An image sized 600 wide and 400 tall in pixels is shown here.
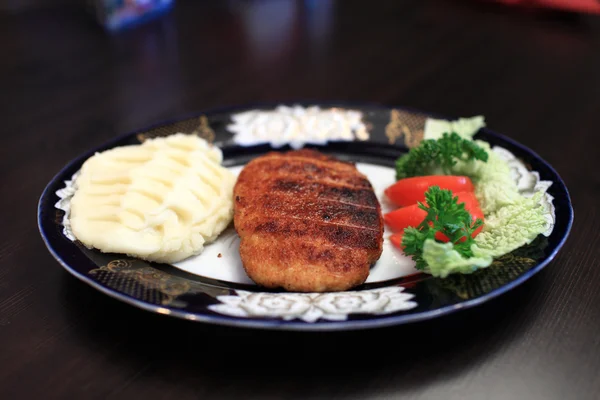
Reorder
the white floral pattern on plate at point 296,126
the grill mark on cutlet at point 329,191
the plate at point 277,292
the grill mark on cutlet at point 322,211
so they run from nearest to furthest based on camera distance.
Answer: the plate at point 277,292
the grill mark on cutlet at point 322,211
the grill mark on cutlet at point 329,191
the white floral pattern on plate at point 296,126

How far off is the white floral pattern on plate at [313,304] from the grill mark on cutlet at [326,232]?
28 cm

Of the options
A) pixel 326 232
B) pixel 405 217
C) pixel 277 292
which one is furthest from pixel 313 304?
pixel 405 217

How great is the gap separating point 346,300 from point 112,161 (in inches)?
64.3

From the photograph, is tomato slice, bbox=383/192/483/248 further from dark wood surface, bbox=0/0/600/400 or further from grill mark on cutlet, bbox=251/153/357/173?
dark wood surface, bbox=0/0/600/400

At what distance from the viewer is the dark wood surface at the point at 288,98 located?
2182 millimetres

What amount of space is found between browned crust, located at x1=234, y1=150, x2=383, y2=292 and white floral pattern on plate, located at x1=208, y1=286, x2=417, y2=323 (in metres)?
0.13

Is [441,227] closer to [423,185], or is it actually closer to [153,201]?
[423,185]

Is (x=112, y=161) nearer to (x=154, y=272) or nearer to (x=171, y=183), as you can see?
(x=171, y=183)

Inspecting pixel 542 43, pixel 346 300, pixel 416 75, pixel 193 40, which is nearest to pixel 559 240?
pixel 346 300

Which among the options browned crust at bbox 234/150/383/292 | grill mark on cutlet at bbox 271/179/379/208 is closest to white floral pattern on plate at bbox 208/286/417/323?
browned crust at bbox 234/150/383/292

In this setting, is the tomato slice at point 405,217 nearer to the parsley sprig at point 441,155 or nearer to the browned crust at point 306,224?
the browned crust at point 306,224

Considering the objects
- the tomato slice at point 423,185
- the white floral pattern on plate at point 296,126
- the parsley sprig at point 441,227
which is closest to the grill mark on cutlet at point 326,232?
the parsley sprig at point 441,227

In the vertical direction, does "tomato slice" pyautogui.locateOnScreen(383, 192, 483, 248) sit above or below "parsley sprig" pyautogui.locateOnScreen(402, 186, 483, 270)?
below

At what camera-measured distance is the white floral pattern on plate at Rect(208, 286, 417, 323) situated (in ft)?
7.14
